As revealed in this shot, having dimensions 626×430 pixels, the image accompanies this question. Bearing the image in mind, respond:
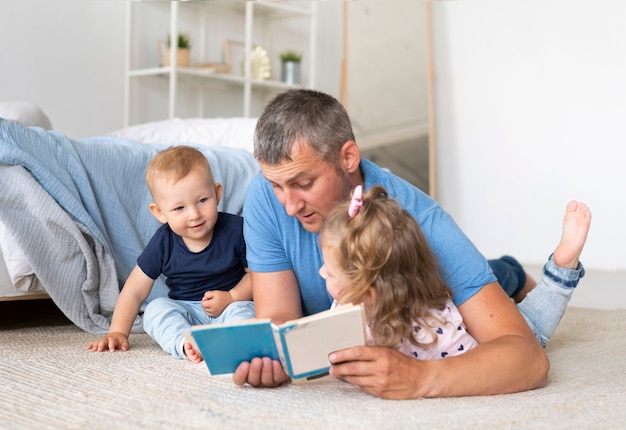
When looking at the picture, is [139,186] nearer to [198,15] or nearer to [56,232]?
[56,232]

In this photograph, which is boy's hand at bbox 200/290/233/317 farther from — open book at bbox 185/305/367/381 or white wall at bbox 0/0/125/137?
Answer: white wall at bbox 0/0/125/137

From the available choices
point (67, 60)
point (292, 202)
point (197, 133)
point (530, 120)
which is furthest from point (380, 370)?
point (530, 120)

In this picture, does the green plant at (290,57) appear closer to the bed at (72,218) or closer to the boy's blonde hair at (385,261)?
the bed at (72,218)

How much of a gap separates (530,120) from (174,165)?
3034mm

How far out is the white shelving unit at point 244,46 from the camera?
4176 mm

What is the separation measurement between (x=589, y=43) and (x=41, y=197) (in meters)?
3.22

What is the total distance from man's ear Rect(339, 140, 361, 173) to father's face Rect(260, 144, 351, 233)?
21 millimetres

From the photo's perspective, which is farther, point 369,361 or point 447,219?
point 447,219

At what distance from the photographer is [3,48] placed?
361 centimetres

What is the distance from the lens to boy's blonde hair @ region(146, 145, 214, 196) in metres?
1.84

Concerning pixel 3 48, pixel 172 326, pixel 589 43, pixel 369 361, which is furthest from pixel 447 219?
pixel 589 43

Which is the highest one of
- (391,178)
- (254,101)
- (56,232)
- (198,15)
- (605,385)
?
(198,15)

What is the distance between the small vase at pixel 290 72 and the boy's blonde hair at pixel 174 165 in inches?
120

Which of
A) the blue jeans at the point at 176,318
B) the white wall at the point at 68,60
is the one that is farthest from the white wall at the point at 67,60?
the blue jeans at the point at 176,318
